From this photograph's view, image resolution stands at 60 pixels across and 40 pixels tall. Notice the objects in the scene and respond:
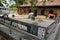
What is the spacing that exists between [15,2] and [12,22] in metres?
1.90

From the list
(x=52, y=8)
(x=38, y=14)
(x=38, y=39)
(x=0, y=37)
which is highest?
(x=38, y=39)

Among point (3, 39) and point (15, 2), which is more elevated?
point (15, 2)

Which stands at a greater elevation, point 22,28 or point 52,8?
point 22,28

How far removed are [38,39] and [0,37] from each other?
339 centimetres

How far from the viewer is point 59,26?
6.02 m

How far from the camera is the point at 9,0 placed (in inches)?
284

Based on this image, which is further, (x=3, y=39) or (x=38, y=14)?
(x=38, y=14)

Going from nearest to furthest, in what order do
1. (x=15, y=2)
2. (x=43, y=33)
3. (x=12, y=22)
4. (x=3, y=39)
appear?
(x=43, y=33) < (x=12, y=22) < (x=3, y=39) < (x=15, y=2)

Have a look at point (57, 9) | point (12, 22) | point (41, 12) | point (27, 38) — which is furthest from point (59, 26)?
point (41, 12)

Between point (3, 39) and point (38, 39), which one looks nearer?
point (38, 39)

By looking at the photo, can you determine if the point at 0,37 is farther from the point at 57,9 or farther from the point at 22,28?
the point at 57,9

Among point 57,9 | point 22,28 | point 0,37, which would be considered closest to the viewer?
point 22,28

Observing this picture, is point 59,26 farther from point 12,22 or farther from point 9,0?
point 9,0

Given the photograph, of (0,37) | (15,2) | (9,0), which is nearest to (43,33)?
(0,37)
